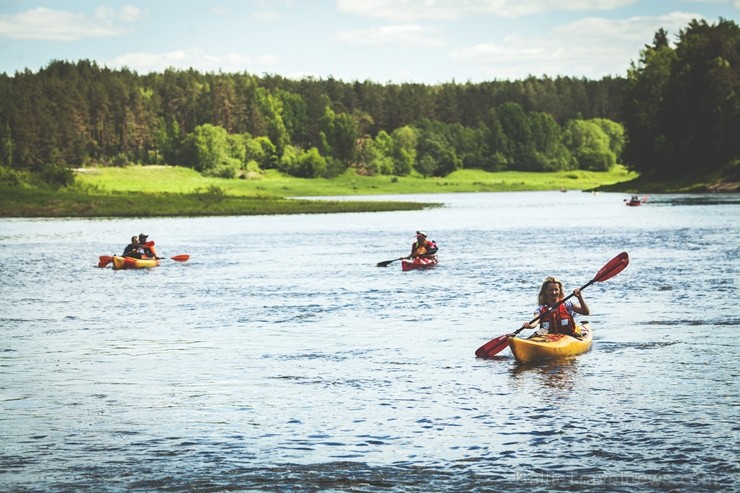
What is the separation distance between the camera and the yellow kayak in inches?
846

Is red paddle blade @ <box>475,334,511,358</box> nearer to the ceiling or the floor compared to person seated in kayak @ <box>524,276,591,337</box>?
nearer to the floor

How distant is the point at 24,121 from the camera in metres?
169

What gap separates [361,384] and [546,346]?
4.28 meters

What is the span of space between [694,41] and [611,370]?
5382 inches

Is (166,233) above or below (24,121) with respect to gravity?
below

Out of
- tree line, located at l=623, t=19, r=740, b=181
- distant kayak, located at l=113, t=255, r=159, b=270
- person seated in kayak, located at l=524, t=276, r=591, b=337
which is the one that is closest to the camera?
person seated in kayak, located at l=524, t=276, r=591, b=337

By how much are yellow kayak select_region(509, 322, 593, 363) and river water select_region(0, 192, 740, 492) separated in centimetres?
45

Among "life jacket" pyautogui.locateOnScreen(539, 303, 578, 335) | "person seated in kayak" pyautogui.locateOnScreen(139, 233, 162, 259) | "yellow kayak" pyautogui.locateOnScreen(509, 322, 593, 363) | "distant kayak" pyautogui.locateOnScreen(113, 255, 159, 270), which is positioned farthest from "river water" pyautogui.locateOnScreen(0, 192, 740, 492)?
"person seated in kayak" pyautogui.locateOnScreen(139, 233, 162, 259)

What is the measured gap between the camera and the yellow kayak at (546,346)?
21.5 meters

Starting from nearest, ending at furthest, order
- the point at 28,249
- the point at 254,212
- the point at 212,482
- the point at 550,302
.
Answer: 1. the point at 212,482
2. the point at 550,302
3. the point at 28,249
4. the point at 254,212

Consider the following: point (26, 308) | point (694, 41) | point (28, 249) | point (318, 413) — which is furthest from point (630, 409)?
point (694, 41)

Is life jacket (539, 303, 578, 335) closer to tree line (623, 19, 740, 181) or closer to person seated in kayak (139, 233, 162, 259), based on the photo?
person seated in kayak (139, 233, 162, 259)

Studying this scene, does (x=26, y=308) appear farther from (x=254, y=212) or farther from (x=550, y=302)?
(x=254, y=212)

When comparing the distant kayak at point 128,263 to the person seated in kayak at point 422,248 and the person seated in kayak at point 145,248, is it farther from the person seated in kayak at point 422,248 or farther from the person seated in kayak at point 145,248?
the person seated in kayak at point 422,248
